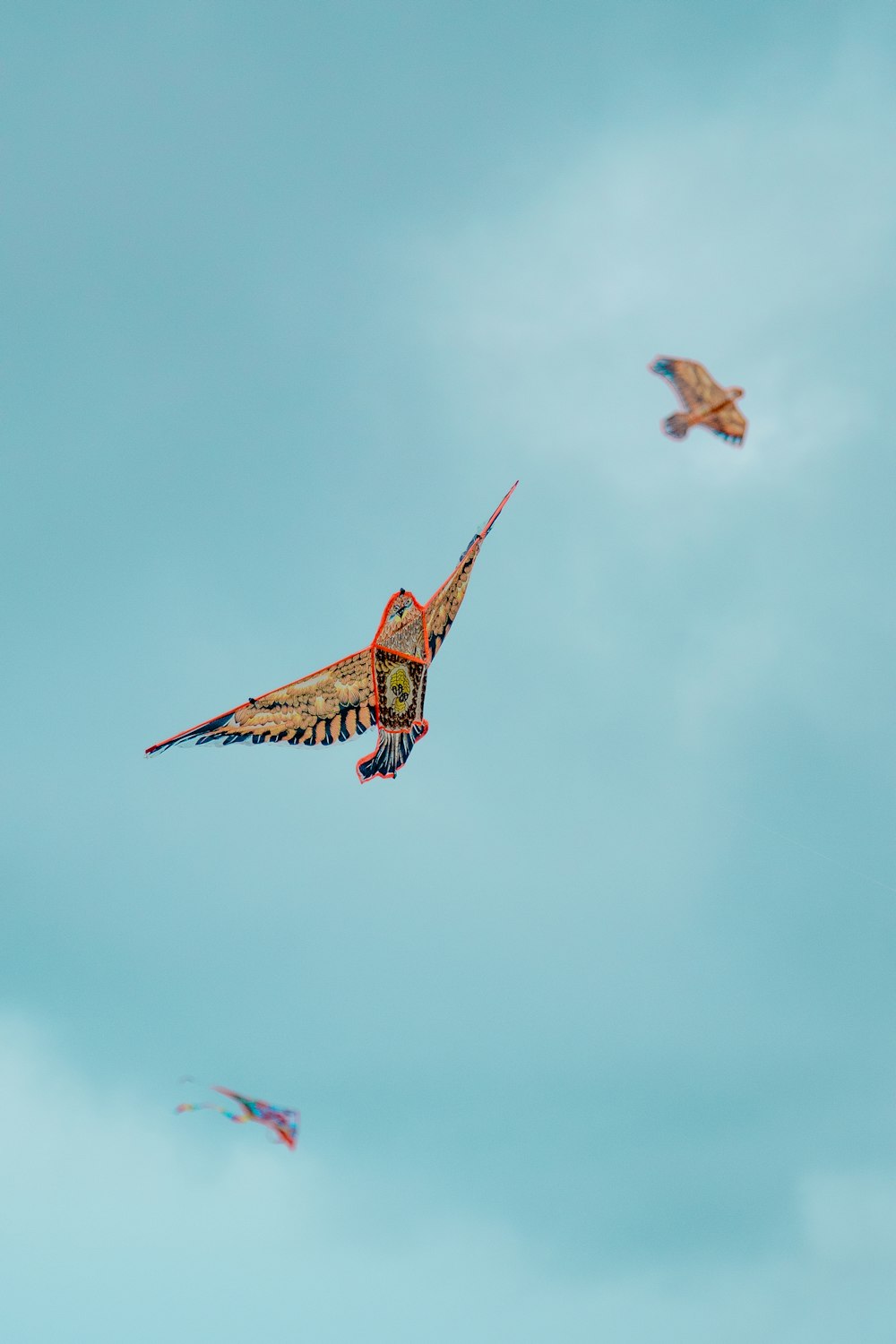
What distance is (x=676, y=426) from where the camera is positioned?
50688mm

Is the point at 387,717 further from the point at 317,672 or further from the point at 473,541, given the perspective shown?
the point at 473,541

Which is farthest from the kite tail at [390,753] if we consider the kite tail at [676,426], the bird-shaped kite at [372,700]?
the kite tail at [676,426]

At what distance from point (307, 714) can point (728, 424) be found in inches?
679

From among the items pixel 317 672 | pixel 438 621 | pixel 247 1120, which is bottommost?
pixel 247 1120

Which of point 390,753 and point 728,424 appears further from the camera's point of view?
point 390,753

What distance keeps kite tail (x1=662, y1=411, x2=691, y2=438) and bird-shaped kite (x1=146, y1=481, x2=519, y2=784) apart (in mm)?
11004

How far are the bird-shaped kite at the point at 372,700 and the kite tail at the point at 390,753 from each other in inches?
1.3

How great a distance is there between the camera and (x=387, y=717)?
58344 millimetres

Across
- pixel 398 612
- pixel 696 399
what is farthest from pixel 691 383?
pixel 398 612

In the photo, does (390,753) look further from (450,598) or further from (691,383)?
(691,383)

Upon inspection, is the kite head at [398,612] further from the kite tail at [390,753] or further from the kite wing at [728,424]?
the kite wing at [728,424]

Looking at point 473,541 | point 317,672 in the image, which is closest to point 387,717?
point 317,672

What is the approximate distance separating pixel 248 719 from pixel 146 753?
3.85 m

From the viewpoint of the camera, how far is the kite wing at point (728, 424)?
168 feet
